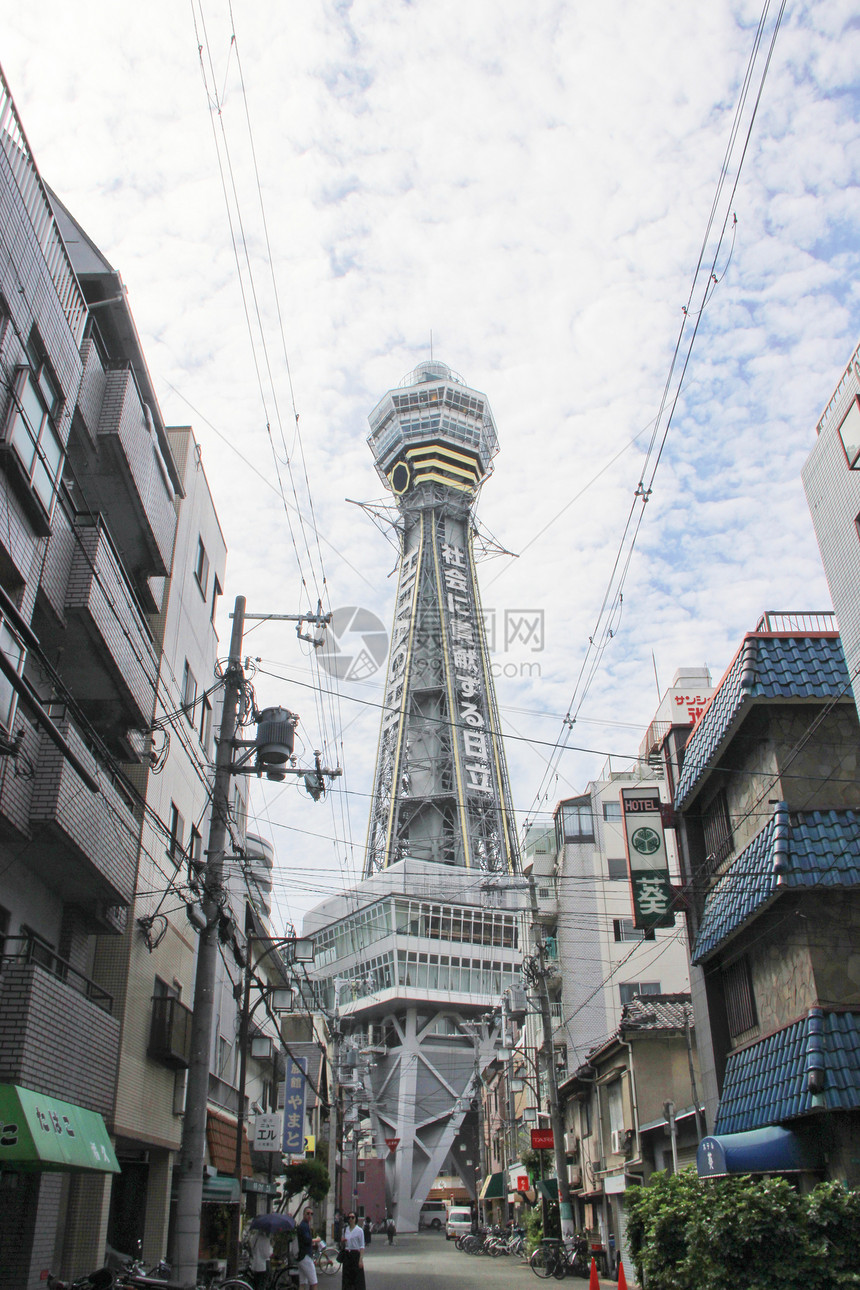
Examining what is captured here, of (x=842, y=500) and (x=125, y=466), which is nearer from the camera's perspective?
(x=842, y=500)

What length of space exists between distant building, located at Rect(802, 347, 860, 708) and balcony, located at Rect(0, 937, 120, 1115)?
1338 centimetres

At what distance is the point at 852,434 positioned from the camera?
52.0 feet

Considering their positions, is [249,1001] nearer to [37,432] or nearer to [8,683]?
[8,683]

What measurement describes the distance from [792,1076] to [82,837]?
482 inches

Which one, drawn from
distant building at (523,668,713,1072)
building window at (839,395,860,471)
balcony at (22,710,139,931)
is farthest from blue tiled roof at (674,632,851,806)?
distant building at (523,668,713,1072)

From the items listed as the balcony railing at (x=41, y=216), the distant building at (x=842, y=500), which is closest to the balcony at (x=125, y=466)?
the balcony railing at (x=41, y=216)

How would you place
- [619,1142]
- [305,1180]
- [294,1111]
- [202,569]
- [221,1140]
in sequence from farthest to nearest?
[294,1111] < [305,1180] < [619,1142] < [202,569] < [221,1140]

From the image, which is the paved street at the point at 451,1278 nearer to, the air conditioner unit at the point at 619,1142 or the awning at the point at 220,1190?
the air conditioner unit at the point at 619,1142

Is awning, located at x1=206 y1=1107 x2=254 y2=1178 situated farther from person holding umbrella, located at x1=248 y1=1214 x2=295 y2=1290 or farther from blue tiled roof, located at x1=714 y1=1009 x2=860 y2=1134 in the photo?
blue tiled roof, located at x1=714 y1=1009 x2=860 y2=1134

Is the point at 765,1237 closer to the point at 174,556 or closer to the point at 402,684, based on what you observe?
the point at 174,556

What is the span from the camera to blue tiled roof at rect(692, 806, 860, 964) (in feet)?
57.7

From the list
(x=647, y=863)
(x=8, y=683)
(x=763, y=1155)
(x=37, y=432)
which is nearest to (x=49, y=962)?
(x=8, y=683)

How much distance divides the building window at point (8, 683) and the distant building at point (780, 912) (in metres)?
12.9

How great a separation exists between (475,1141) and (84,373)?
113 m
